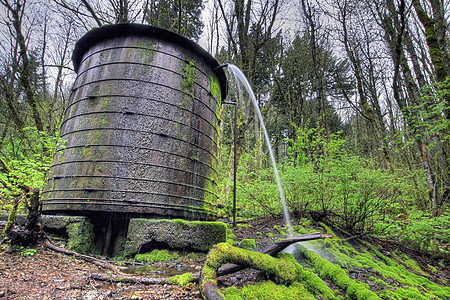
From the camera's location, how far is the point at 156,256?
3.74 metres

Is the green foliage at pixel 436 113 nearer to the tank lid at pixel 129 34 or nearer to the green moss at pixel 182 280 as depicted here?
the tank lid at pixel 129 34

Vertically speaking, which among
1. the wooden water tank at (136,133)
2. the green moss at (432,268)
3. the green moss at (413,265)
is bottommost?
the green moss at (432,268)

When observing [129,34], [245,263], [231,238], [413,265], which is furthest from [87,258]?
[413,265]

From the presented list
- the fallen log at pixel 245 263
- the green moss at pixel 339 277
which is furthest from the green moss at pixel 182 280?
the green moss at pixel 339 277

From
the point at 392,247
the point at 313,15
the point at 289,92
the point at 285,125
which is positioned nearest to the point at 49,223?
the point at 392,247

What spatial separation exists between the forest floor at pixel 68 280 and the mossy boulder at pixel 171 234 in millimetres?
335

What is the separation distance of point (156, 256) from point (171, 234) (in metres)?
0.39

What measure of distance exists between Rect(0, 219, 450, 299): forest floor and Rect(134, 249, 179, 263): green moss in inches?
4.9

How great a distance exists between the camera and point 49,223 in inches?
156

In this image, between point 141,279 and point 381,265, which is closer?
point 141,279

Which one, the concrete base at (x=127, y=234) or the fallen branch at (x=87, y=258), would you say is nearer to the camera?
the fallen branch at (x=87, y=258)

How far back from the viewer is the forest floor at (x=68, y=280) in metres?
2.24

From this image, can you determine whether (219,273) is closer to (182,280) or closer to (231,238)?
(182,280)

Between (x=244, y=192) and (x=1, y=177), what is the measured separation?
245 inches
